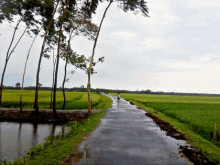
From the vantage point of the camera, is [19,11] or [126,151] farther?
[19,11]

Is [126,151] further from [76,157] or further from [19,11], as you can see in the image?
[19,11]

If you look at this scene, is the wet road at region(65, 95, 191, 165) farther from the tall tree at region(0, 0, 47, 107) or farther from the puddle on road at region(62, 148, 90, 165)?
the tall tree at region(0, 0, 47, 107)

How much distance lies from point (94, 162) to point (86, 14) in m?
20.5

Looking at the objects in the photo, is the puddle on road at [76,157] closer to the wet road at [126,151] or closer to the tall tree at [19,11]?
the wet road at [126,151]

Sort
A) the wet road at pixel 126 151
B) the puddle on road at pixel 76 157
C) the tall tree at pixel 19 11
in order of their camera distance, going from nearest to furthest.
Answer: the puddle on road at pixel 76 157 < the wet road at pixel 126 151 < the tall tree at pixel 19 11

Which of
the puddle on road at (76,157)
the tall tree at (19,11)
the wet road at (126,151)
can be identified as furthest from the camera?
the tall tree at (19,11)

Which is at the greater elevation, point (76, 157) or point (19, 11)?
point (19, 11)

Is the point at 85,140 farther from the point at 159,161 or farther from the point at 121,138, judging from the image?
the point at 159,161

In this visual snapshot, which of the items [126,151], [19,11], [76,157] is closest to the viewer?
[76,157]

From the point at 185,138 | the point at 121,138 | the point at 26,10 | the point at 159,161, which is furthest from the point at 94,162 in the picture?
the point at 26,10

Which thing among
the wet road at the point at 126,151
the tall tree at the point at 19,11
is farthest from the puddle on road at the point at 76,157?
the tall tree at the point at 19,11

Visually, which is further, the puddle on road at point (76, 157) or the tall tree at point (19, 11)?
the tall tree at point (19, 11)

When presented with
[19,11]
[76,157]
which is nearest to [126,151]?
[76,157]

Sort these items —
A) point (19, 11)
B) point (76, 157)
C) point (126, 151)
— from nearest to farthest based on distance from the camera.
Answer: point (76, 157) → point (126, 151) → point (19, 11)
